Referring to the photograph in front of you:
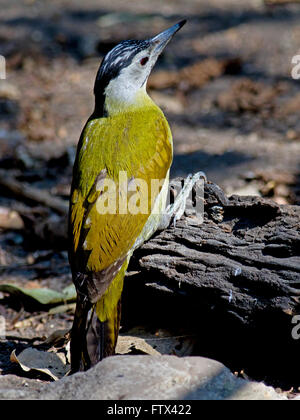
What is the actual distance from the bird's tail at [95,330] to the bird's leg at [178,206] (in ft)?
1.72

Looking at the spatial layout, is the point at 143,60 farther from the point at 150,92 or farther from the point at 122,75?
the point at 150,92

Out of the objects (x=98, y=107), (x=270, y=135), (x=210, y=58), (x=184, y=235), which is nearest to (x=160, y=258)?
(x=184, y=235)

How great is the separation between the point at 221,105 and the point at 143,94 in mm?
3429

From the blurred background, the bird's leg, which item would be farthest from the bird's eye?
the blurred background

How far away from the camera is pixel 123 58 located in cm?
456

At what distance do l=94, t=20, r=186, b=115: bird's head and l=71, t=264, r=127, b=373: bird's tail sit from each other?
146cm

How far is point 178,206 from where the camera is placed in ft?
13.3

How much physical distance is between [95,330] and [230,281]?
0.75 m

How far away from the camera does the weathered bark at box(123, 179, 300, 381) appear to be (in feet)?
10.9

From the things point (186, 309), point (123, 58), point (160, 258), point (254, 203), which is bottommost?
point (186, 309)

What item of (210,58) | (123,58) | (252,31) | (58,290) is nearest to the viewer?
(123,58)

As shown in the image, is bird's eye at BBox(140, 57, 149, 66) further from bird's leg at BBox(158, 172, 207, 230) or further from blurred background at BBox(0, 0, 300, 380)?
blurred background at BBox(0, 0, 300, 380)

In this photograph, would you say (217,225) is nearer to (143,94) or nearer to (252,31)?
(143,94)

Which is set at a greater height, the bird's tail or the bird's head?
the bird's head
